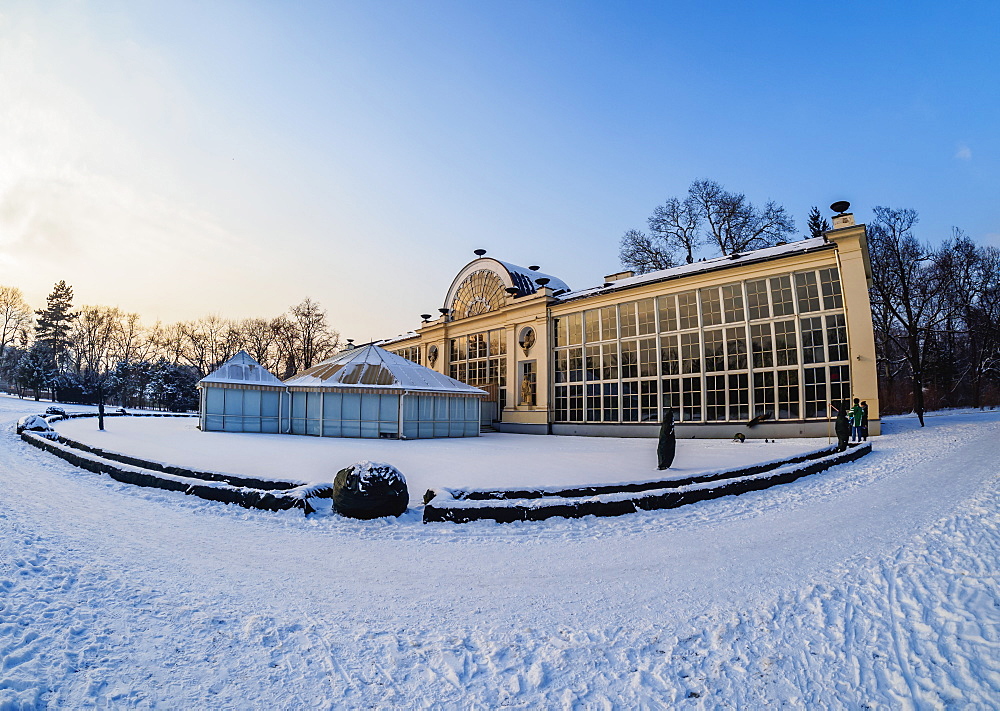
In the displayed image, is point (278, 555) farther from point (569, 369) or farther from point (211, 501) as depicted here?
point (569, 369)

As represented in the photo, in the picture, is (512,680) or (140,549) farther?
(140,549)

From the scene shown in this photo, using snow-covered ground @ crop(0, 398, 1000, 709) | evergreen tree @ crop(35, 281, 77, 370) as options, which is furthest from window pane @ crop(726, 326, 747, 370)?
evergreen tree @ crop(35, 281, 77, 370)

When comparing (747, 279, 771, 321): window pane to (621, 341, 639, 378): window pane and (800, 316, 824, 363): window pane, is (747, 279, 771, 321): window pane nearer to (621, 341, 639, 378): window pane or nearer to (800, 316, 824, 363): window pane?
(800, 316, 824, 363): window pane

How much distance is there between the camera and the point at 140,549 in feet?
18.9

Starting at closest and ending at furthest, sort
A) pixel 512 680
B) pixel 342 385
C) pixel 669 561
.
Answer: pixel 512 680 < pixel 669 561 < pixel 342 385

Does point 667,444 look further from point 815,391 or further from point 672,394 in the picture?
point 672,394

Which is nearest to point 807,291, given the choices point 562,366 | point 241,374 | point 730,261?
point 730,261

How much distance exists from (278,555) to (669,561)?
4284 mm

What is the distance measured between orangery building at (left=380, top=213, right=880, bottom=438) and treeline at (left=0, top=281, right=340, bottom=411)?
28.8 m

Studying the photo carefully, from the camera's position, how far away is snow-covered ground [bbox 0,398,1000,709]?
3.19 meters

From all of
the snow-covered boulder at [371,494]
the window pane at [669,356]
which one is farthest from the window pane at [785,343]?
the snow-covered boulder at [371,494]

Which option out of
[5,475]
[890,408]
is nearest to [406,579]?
[5,475]

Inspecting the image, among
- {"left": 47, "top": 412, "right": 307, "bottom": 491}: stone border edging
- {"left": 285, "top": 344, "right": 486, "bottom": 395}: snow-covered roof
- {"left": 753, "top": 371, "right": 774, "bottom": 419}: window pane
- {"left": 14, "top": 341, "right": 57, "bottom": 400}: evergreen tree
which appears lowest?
{"left": 47, "top": 412, "right": 307, "bottom": 491}: stone border edging

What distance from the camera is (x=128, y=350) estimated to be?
205ft
